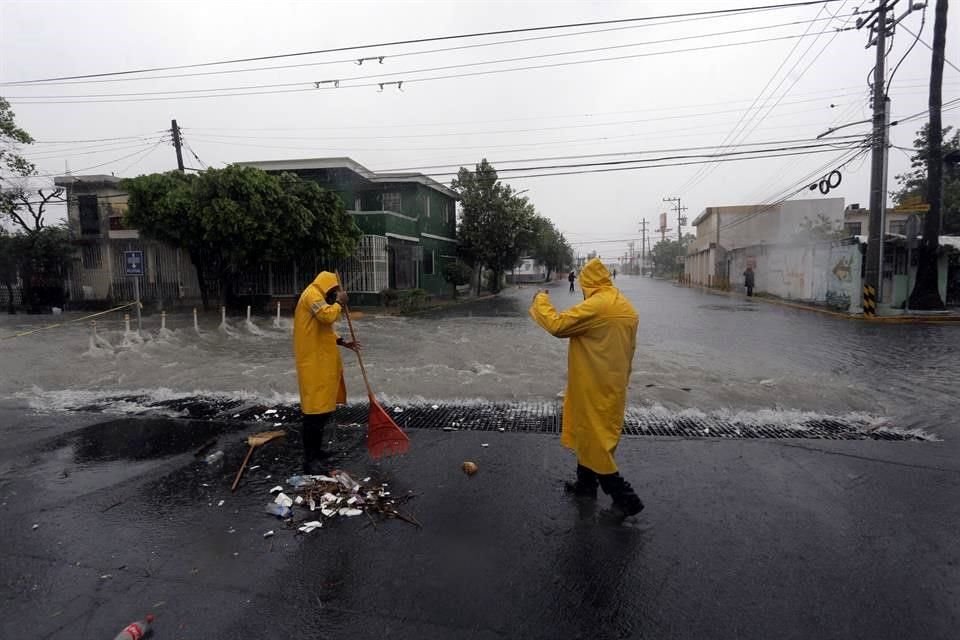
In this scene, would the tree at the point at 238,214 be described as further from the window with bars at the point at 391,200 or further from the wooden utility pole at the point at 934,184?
the wooden utility pole at the point at 934,184

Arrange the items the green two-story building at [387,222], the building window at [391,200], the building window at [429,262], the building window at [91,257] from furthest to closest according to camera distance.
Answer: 1. the building window at [429,262]
2. the building window at [391,200]
3. the building window at [91,257]
4. the green two-story building at [387,222]

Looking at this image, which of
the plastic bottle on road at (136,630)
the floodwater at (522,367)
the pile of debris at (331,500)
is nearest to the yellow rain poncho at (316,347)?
the pile of debris at (331,500)

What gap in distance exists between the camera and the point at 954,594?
2660 millimetres

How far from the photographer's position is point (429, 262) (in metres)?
25.7

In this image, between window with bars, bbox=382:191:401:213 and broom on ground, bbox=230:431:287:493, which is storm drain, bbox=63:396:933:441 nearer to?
broom on ground, bbox=230:431:287:493

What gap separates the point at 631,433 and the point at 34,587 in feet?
14.5

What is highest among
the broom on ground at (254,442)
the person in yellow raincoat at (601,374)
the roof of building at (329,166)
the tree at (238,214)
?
the roof of building at (329,166)

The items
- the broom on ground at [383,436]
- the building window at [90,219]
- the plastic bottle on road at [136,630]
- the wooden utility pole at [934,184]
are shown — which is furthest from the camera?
the building window at [90,219]

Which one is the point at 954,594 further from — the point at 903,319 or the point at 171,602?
the point at 903,319

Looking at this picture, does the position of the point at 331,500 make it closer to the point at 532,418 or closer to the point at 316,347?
the point at 316,347

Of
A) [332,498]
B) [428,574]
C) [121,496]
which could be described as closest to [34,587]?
[121,496]

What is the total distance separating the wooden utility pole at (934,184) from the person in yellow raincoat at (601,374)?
18.1 metres

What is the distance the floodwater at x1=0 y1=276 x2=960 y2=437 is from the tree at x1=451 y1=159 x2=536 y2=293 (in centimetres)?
1517

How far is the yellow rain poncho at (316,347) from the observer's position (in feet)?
13.6
